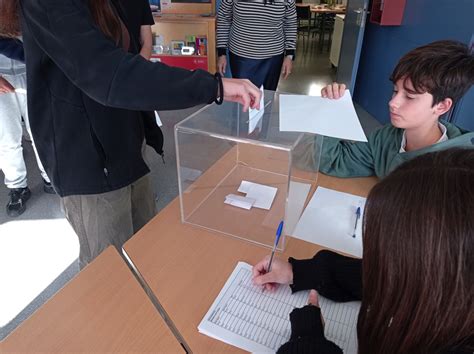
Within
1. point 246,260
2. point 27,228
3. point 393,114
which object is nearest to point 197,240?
point 246,260

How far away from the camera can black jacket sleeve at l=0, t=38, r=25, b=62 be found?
0.93 meters

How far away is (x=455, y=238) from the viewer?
0.42m

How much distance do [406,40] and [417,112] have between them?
2.21 m

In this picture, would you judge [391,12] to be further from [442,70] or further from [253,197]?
[253,197]

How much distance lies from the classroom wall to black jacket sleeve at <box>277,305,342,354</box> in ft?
7.06

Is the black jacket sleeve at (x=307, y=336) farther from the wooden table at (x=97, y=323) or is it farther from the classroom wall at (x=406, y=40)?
the classroom wall at (x=406, y=40)

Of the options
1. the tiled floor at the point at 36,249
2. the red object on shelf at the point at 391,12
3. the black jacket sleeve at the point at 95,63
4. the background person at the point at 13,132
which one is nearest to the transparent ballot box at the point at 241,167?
the black jacket sleeve at the point at 95,63

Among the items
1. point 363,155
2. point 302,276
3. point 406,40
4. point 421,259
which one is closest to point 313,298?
point 302,276

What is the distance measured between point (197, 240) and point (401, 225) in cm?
54

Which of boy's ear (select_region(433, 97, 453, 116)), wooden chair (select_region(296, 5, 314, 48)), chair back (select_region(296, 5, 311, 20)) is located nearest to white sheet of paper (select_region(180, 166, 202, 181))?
boy's ear (select_region(433, 97, 453, 116))

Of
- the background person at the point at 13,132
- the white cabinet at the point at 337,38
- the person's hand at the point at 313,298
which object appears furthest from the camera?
the white cabinet at the point at 337,38

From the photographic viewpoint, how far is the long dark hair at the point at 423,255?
427 millimetres

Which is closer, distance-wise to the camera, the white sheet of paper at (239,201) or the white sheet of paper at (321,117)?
the white sheet of paper at (321,117)

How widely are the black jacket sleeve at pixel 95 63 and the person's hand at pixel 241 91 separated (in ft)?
0.40
